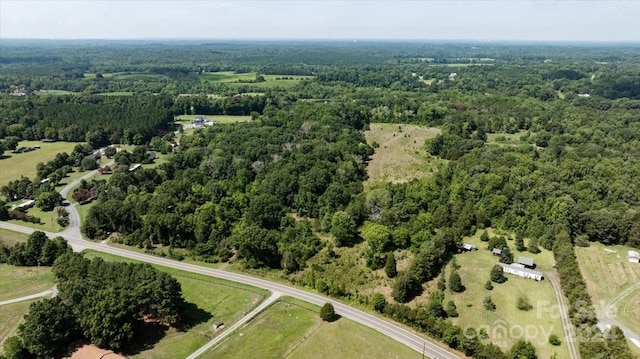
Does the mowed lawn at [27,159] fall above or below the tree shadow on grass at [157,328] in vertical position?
above

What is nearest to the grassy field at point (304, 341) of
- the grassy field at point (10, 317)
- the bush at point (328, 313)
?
the bush at point (328, 313)

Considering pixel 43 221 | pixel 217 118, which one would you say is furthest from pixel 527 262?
pixel 217 118

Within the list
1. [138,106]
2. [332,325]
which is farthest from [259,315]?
[138,106]

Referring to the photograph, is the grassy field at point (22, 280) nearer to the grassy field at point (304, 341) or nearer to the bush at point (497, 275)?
the grassy field at point (304, 341)

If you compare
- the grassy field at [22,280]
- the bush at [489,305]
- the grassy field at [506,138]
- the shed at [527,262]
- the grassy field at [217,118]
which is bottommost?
the grassy field at [22,280]

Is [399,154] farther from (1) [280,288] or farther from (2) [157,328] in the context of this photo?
(2) [157,328]

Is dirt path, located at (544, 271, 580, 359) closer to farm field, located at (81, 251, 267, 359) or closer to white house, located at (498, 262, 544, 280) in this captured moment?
white house, located at (498, 262, 544, 280)

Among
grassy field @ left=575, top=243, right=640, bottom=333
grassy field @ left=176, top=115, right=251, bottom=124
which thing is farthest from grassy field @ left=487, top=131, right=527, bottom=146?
grassy field @ left=176, top=115, right=251, bottom=124
